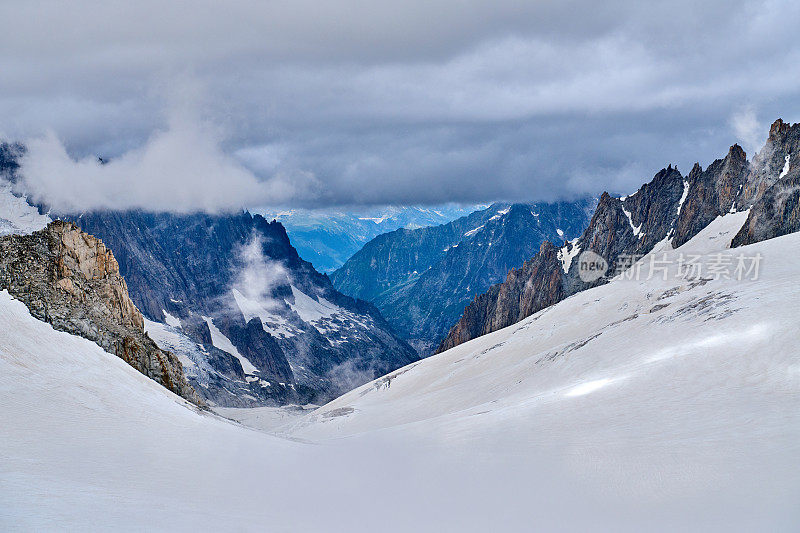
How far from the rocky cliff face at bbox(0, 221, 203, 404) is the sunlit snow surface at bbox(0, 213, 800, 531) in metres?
5.08

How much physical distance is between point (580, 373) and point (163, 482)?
30232mm

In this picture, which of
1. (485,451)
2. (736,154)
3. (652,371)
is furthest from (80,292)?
(736,154)

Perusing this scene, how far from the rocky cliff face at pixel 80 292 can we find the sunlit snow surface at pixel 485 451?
5.08 metres

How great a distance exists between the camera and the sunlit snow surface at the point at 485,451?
16.7 metres

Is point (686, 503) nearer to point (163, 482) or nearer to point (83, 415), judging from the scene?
point (163, 482)

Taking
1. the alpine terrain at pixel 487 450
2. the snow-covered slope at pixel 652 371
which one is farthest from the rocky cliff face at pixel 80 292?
the snow-covered slope at pixel 652 371

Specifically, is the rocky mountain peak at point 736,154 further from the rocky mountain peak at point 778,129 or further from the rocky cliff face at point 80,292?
the rocky cliff face at point 80,292

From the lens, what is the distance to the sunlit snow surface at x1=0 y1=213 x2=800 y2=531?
54.7 feet

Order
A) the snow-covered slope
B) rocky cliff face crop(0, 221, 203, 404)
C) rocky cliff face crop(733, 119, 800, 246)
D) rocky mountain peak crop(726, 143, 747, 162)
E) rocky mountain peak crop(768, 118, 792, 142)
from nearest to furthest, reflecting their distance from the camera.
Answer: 1. the snow-covered slope
2. rocky cliff face crop(0, 221, 203, 404)
3. rocky cliff face crop(733, 119, 800, 246)
4. rocky mountain peak crop(768, 118, 792, 142)
5. rocky mountain peak crop(726, 143, 747, 162)

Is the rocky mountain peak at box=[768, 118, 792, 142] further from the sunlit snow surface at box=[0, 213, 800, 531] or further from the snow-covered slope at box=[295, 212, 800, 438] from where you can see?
the sunlit snow surface at box=[0, 213, 800, 531]

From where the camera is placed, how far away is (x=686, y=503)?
57.0ft

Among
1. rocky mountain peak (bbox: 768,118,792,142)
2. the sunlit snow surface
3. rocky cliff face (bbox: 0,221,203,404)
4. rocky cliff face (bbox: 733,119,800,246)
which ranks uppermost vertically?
rocky mountain peak (bbox: 768,118,792,142)

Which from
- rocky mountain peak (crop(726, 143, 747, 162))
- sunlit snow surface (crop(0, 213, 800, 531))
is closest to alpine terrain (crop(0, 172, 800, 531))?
sunlit snow surface (crop(0, 213, 800, 531))

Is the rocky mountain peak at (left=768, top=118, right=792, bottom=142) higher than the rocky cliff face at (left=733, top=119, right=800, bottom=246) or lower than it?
higher
